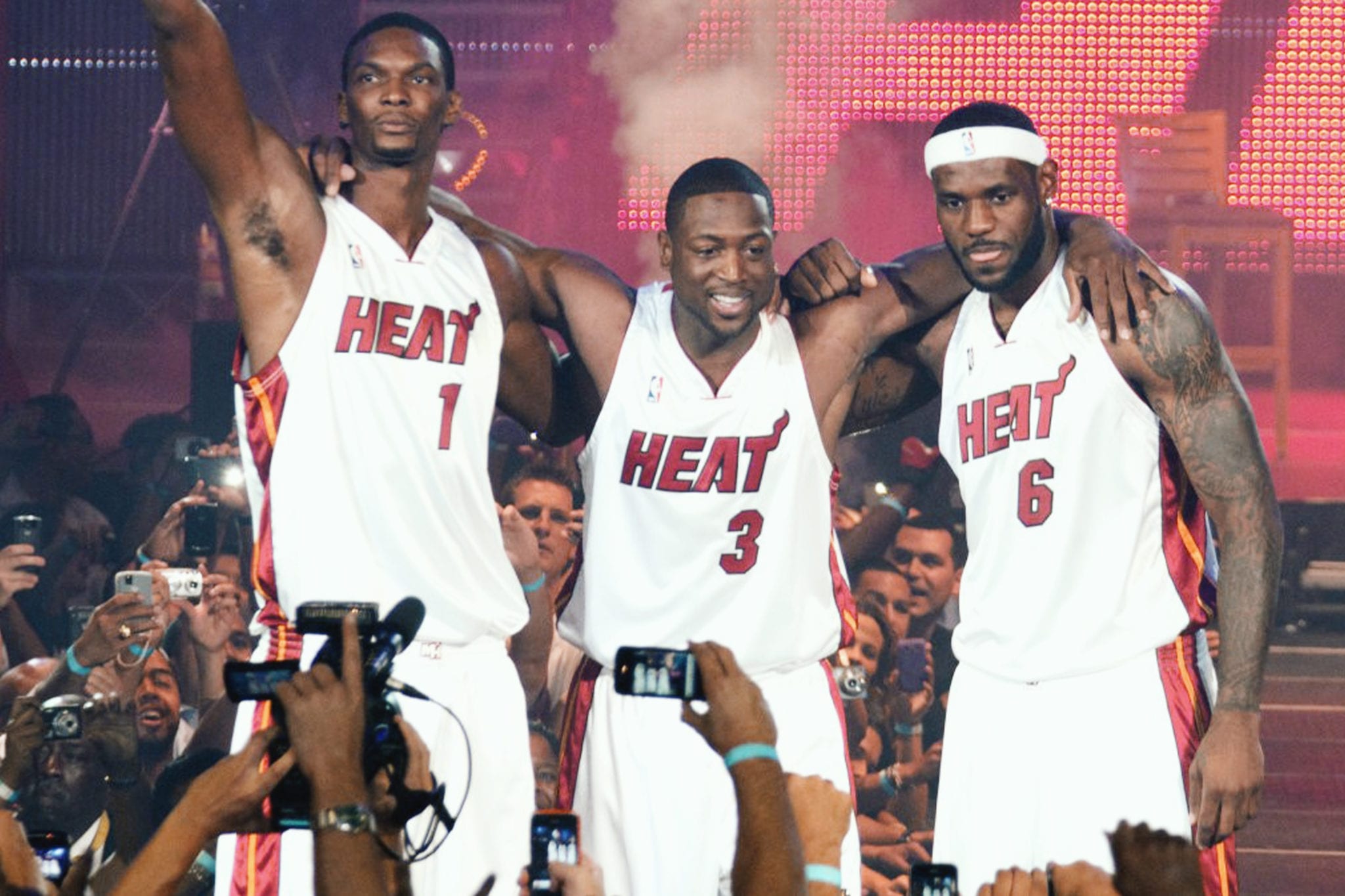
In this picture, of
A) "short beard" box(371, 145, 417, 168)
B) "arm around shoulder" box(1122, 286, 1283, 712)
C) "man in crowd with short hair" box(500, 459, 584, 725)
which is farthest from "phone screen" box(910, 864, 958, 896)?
"man in crowd with short hair" box(500, 459, 584, 725)

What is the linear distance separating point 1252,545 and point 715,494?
129 centimetres

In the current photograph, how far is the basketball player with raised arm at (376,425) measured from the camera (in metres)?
4.47

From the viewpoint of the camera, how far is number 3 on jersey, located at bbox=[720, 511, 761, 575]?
4867 millimetres

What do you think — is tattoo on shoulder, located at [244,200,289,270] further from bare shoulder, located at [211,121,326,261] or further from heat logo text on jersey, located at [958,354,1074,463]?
heat logo text on jersey, located at [958,354,1074,463]

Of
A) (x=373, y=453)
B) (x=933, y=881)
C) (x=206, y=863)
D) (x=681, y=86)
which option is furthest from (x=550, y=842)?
(x=681, y=86)

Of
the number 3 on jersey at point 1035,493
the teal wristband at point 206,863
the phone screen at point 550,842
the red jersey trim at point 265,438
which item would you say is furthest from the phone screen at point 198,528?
the phone screen at point 550,842

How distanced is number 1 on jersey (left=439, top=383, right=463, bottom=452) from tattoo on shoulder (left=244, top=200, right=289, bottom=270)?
0.47 m

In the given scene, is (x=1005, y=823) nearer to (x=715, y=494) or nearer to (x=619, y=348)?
(x=715, y=494)

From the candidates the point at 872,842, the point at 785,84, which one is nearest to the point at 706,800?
the point at 872,842

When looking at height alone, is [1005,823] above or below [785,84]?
below

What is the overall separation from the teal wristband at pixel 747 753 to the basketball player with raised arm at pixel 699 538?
2032mm

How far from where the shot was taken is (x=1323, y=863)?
7.34 m

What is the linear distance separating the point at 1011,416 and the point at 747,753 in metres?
2.24

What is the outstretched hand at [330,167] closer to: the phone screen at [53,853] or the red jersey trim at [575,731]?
the red jersey trim at [575,731]
